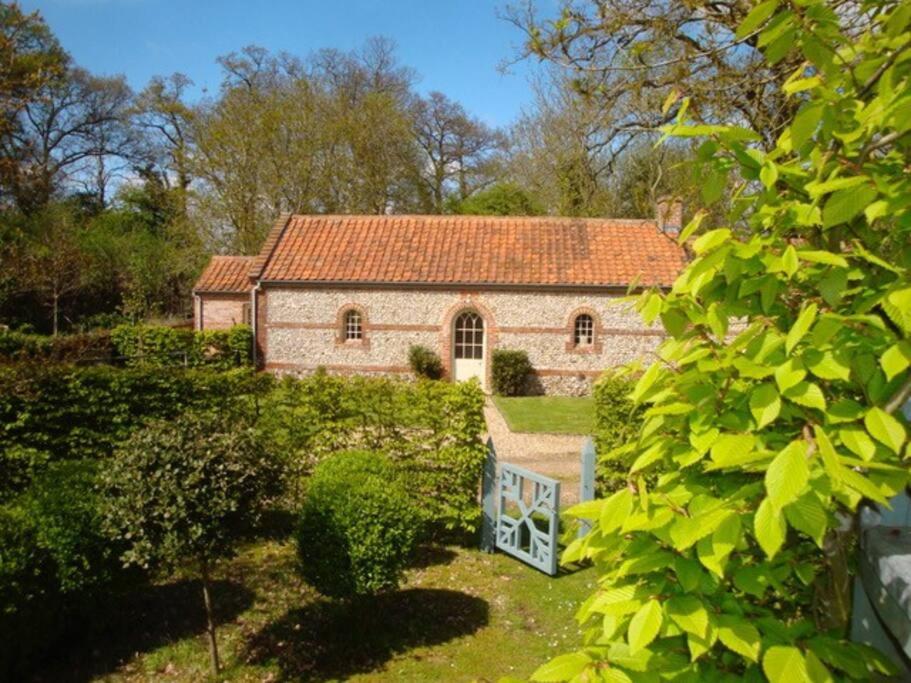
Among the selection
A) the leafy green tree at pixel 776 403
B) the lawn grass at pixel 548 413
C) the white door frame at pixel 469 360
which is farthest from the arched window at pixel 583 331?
the leafy green tree at pixel 776 403

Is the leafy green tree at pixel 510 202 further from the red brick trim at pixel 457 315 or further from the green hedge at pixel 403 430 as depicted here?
the green hedge at pixel 403 430

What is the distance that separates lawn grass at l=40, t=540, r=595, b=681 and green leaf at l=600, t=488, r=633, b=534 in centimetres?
497

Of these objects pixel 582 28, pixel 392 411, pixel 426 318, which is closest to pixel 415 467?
pixel 392 411

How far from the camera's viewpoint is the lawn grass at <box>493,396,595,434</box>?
15.5m

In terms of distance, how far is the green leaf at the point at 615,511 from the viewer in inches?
57.6

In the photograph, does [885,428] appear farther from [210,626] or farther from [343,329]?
[343,329]

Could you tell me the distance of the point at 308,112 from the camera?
32031 millimetres

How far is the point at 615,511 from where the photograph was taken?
4.89 feet

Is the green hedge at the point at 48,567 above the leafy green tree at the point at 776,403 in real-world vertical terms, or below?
below

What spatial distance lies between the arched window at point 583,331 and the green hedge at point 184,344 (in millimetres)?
10562

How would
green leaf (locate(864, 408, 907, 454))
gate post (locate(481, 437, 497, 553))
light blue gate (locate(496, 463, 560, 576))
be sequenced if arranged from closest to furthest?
green leaf (locate(864, 408, 907, 454)) < light blue gate (locate(496, 463, 560, 576)) < gate post (locate(481, 437, 497, 553))

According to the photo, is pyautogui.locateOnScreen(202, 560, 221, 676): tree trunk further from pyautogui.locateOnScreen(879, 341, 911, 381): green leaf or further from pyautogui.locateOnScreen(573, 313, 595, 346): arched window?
pyautogui.locateOnScreen(573, 313, 595, 346): arched window

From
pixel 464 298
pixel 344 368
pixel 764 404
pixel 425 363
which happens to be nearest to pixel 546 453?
pixel 425 363

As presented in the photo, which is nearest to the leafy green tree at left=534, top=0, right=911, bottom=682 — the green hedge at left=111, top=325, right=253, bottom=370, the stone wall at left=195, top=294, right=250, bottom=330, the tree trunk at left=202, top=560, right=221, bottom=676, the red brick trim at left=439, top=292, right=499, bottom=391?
the tree trunk at left=202, top=560, right=221, bottom=676
